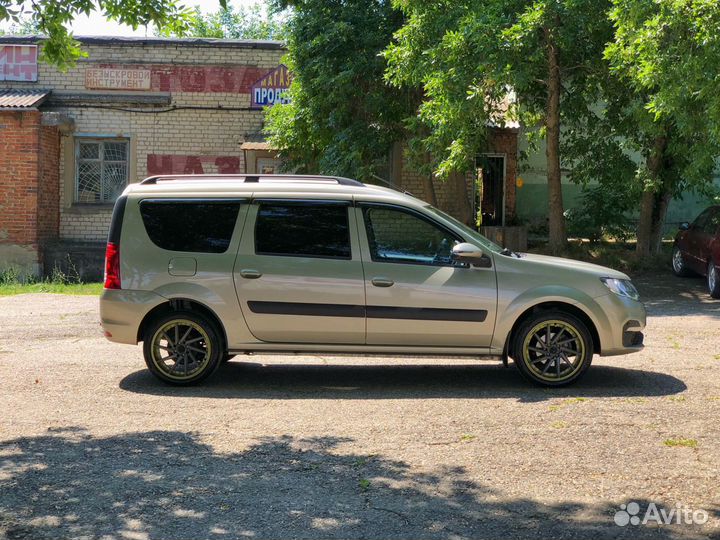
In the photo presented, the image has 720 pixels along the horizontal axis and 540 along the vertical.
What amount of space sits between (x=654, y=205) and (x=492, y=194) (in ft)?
15.1

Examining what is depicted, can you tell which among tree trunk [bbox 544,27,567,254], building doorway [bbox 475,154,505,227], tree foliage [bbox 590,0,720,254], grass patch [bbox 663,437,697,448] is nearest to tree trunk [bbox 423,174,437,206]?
building doorway [bbox 475,154,505,227]

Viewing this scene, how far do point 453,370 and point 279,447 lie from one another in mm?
3395

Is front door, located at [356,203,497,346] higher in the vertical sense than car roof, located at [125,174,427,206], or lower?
lower

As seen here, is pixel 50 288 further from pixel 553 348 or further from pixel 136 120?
pixel 553 348

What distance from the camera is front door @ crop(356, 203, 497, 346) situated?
809 centimetres

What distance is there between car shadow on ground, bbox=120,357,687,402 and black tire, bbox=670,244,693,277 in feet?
31.6

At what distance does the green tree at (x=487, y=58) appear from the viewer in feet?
50.6

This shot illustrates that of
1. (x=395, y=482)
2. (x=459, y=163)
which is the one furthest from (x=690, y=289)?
(x=395, y=482)

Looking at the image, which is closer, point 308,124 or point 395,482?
point 395,482

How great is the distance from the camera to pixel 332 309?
26.8 ft

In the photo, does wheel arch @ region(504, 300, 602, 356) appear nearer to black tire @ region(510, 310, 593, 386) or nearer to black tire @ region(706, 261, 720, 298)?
black tire @ region(510, 310, 593, 386)

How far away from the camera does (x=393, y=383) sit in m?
8.57

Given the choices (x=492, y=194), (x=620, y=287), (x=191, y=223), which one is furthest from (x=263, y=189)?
(x=492, y=194)

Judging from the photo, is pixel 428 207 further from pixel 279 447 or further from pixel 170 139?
pixel 170 139
